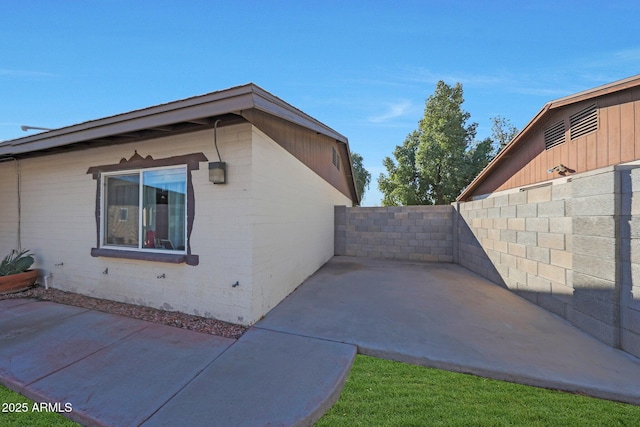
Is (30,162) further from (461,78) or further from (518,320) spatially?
(461,78)

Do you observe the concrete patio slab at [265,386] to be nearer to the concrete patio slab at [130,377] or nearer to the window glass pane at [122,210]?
the concrete patio slab at [130,377]

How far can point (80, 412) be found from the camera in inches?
76.7

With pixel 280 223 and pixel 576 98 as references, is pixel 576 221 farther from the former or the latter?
pixel 576 98

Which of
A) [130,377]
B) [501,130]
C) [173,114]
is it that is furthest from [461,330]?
[501,130]

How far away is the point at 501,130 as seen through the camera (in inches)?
832

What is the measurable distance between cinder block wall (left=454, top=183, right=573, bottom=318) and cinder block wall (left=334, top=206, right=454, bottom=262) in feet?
4.43

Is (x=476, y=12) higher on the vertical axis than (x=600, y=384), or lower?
higher

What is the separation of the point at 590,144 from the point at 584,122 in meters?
0.62

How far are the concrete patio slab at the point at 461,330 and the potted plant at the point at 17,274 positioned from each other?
534 cm

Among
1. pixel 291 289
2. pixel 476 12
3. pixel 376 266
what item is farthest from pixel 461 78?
pixel 291 289

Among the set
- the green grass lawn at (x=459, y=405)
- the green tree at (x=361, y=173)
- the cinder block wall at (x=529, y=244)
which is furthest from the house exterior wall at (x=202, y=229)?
the green tree at (x=361, y=173)

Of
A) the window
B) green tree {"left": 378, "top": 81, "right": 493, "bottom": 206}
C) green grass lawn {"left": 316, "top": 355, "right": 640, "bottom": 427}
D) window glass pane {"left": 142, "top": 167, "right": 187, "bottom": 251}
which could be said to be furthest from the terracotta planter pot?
green tree {"left": 378, "top": 81, "right": 493, "bottom": 206}

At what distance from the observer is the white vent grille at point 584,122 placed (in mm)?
5852

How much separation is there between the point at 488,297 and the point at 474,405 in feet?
10.4
